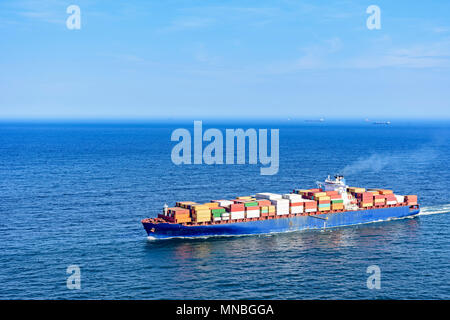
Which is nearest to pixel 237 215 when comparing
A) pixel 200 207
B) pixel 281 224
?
pixel 200 207

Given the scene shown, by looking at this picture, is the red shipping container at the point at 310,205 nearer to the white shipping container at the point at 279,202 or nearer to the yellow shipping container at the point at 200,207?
the white shipping container at the point at 279,202

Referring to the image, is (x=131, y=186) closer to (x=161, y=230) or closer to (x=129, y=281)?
(x=161, y=230)

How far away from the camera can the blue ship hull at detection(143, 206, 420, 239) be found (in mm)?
74562

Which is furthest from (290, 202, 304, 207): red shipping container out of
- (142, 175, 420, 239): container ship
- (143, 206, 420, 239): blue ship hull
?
(143, 206, 420, 239): blue ship hull

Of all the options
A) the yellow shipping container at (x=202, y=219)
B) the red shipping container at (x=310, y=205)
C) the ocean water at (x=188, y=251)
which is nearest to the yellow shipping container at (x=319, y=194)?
the red shipping container at (x=310, y=205)

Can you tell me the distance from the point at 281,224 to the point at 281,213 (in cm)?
260

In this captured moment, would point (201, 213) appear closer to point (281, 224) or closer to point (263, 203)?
point (263, 203)
